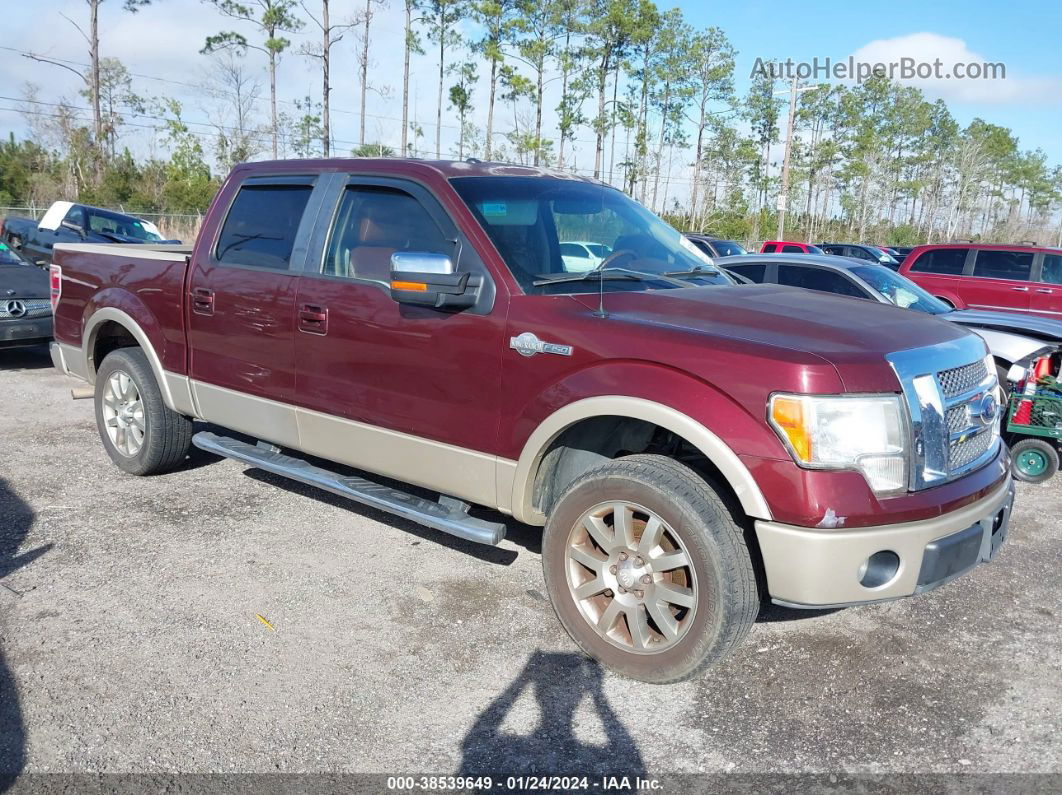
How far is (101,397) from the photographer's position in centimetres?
581

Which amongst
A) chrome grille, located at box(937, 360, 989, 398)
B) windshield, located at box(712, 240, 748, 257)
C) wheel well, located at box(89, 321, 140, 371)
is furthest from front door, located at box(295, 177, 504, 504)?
windshield, located at box(712, 240, 748, 257)

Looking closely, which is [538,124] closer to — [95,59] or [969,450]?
[95,59]

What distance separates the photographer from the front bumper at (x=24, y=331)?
8820 millimetres

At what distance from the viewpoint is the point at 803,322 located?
3316 millimetres

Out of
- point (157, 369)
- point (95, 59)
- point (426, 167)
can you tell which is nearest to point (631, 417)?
point (426, 167)

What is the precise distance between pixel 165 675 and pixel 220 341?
2100mm

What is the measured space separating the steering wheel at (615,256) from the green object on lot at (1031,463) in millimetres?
4202

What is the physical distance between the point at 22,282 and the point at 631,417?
8.64m

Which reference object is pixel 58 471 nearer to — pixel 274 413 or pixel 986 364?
pixel 274 413

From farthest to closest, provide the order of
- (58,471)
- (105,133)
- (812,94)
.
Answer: (812,94), (105,133), (58,471)

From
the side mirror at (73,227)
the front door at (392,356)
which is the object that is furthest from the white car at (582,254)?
the side mirror at (73,227)

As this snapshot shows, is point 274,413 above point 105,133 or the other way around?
the other way around

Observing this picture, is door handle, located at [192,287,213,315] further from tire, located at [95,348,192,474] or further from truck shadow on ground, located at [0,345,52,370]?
truck shadow on ground, located at [0,345,52,370]

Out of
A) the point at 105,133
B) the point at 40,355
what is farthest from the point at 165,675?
the point at 105,133
